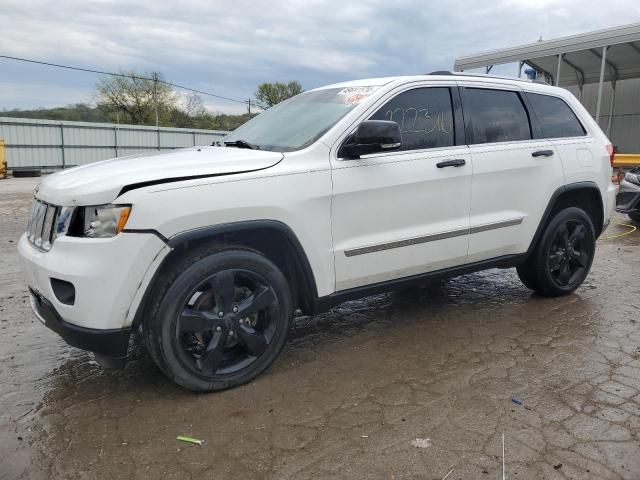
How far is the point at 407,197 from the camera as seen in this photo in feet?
11.5

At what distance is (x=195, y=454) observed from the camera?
2438mm

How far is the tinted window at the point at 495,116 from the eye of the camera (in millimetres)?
4004

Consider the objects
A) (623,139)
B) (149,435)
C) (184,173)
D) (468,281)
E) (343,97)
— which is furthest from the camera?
(623,139)

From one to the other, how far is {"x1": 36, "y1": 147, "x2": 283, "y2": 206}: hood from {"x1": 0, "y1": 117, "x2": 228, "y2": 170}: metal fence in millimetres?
19314

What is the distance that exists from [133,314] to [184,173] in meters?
0.78

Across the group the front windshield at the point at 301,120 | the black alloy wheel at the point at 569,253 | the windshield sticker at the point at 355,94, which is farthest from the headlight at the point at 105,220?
the black alloy wheel at the point at 569,253

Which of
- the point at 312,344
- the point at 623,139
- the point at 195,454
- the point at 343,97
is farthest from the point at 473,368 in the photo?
the point at 623,139

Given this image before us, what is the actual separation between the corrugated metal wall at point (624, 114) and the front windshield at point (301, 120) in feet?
69.2

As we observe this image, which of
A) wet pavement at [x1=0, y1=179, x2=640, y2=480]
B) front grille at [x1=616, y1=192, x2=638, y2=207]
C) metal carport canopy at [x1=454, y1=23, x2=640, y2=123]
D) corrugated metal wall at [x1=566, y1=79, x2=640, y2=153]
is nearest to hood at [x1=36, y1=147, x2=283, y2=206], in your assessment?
wet pavement at [x1=0, y1=179, x2=640, y2=480]

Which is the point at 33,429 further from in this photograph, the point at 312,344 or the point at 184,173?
the point at 312,344

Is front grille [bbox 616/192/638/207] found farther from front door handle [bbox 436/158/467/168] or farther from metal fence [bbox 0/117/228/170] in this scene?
metal fence [bbox 0/117/228/170]

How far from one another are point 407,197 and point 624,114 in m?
22.3

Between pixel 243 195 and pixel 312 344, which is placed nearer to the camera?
pixel 243 195

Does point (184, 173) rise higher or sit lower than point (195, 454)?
higher
